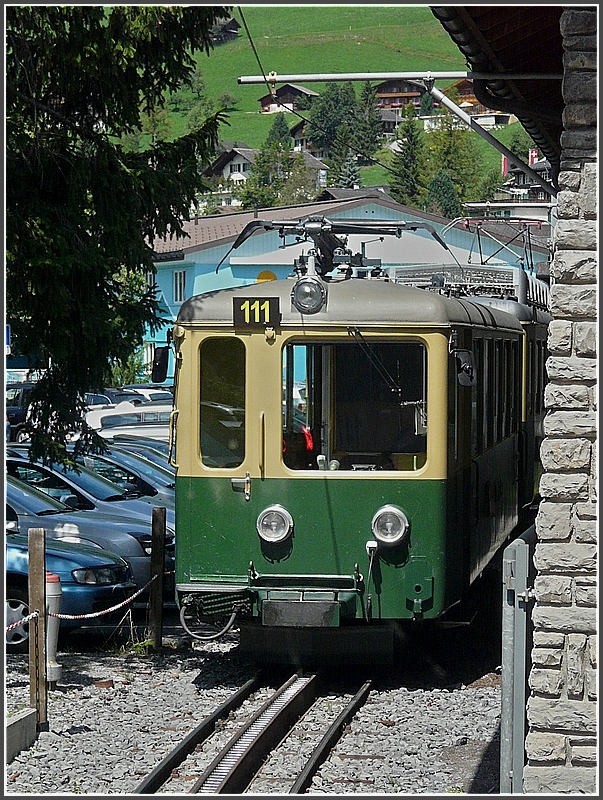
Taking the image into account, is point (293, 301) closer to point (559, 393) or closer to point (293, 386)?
point (293, 386)

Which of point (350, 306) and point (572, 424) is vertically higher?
point (350, 306)

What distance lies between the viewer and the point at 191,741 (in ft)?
25.4

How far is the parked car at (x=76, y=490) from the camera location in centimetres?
1327

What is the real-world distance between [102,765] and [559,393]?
3.82 meters

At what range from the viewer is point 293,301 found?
9297 millimetres

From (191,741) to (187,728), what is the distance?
60cm

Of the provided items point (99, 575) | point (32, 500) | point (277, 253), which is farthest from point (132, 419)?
point (99, 575)

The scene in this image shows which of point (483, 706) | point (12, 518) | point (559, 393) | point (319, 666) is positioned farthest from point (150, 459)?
point (559, 393)

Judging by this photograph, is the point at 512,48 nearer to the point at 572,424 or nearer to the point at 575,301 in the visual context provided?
the point at 575,301

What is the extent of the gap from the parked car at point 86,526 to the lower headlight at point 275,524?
2.76 meters

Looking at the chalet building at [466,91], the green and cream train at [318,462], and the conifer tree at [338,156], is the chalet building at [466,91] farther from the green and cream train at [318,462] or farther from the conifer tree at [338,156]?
the conifer tree at [338,156]

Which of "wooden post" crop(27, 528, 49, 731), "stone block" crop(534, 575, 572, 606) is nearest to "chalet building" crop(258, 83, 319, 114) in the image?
"wooden post" crop(27, 528, 49, 731)

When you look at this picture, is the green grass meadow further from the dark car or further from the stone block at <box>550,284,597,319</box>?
the stone block at <box>550,284,597,319</box>

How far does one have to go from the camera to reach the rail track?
711cm
